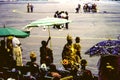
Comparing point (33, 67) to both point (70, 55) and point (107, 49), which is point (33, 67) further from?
point (107, 49)

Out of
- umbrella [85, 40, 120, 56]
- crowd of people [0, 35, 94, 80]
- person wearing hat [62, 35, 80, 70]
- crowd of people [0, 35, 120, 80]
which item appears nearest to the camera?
crowd of people [0, 35, 120, 80]

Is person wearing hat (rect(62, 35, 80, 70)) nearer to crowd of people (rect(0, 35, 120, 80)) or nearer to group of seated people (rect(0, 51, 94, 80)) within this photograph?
crowd of people (rect(0, 35, 120, 80))

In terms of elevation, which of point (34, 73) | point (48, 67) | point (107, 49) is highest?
point (107, 49)

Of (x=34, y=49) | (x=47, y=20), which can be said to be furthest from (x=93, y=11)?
(x=47, y=20)

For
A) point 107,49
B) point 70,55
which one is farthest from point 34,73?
point 107,49

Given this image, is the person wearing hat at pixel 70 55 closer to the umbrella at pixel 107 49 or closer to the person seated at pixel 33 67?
the person seated at pixel 33 67

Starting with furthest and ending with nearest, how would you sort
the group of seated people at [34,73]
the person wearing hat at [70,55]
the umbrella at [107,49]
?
the person wearing hat at [70,55]
the group of seated people at [34,73]
the umbrella at [107,49]

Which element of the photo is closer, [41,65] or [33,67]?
[33,67]

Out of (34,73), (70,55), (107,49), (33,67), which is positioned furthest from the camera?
(70,55)

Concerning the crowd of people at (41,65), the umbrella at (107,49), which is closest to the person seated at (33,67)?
the crowd of people at (41,65)

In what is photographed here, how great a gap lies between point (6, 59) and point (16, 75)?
1.92 m

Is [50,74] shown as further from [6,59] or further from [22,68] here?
[6,59]

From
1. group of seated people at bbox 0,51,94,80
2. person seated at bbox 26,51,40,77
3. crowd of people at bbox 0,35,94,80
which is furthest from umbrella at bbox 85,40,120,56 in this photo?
person seated at bbox 26,51,40,77

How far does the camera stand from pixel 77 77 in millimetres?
10109
